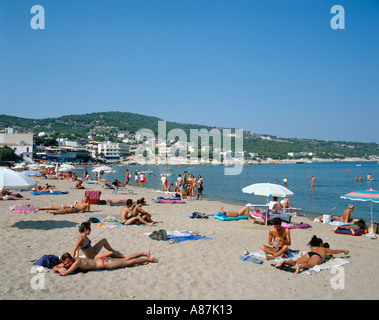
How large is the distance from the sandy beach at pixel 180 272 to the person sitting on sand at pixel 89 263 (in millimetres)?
104

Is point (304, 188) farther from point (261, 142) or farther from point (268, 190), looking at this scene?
point (261, 142)

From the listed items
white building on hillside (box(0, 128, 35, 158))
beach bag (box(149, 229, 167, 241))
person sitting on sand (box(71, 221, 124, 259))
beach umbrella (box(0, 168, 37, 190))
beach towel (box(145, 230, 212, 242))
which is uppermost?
white building on hillside (box(0, 128, 35, 158))

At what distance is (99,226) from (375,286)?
7294 millimetres

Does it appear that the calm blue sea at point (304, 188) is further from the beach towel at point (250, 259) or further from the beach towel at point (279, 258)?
the beach towel at point (250, 259)

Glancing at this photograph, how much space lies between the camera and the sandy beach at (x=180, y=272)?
4988 mm

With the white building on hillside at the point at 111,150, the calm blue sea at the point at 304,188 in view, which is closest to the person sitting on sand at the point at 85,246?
the calm blue sea at the point at 304,188

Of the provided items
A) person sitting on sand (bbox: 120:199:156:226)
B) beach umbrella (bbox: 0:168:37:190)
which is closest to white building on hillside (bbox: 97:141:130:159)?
person sitting on sand (bbox: 120:199:156:226)

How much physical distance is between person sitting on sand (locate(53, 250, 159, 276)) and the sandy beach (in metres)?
0.10

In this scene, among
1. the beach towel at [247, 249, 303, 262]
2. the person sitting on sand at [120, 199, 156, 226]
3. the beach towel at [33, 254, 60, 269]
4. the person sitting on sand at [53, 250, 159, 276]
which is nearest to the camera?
the person sitting on sand at [53, 250, 159, 276]

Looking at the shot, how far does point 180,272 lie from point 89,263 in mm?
1614

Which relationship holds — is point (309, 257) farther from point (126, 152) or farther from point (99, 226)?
point (126, 152)

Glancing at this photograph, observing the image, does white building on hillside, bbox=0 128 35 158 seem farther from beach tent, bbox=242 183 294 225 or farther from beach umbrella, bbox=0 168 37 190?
beach tent, bbox=242 183 294 225

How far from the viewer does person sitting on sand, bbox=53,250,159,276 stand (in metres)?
5.65

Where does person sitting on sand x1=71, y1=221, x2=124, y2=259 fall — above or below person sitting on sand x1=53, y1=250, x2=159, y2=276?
above
